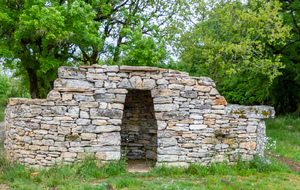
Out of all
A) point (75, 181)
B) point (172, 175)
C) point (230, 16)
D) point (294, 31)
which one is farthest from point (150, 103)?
point (294, 31)

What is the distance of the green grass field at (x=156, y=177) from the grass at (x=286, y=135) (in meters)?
1.62

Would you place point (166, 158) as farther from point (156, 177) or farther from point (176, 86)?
point (176, 86)

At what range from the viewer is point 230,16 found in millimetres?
9531

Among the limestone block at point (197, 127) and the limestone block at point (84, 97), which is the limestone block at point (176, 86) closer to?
the limestone block at point (197, 127)

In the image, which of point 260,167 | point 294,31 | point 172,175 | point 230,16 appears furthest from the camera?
point 294,31

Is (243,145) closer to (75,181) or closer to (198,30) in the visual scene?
(75,181)

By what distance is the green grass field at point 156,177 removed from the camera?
4.88 metres

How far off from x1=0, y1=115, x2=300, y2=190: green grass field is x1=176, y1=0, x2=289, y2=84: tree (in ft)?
14.6

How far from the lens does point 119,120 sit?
19.2ft

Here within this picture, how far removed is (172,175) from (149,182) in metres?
0.66

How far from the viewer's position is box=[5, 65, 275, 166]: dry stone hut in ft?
18.6

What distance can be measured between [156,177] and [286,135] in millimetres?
6564

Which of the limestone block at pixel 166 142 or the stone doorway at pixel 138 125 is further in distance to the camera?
the stone doorway at pixel 138 125

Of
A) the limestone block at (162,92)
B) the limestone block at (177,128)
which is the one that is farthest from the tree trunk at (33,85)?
the limestone block at (177,128)
